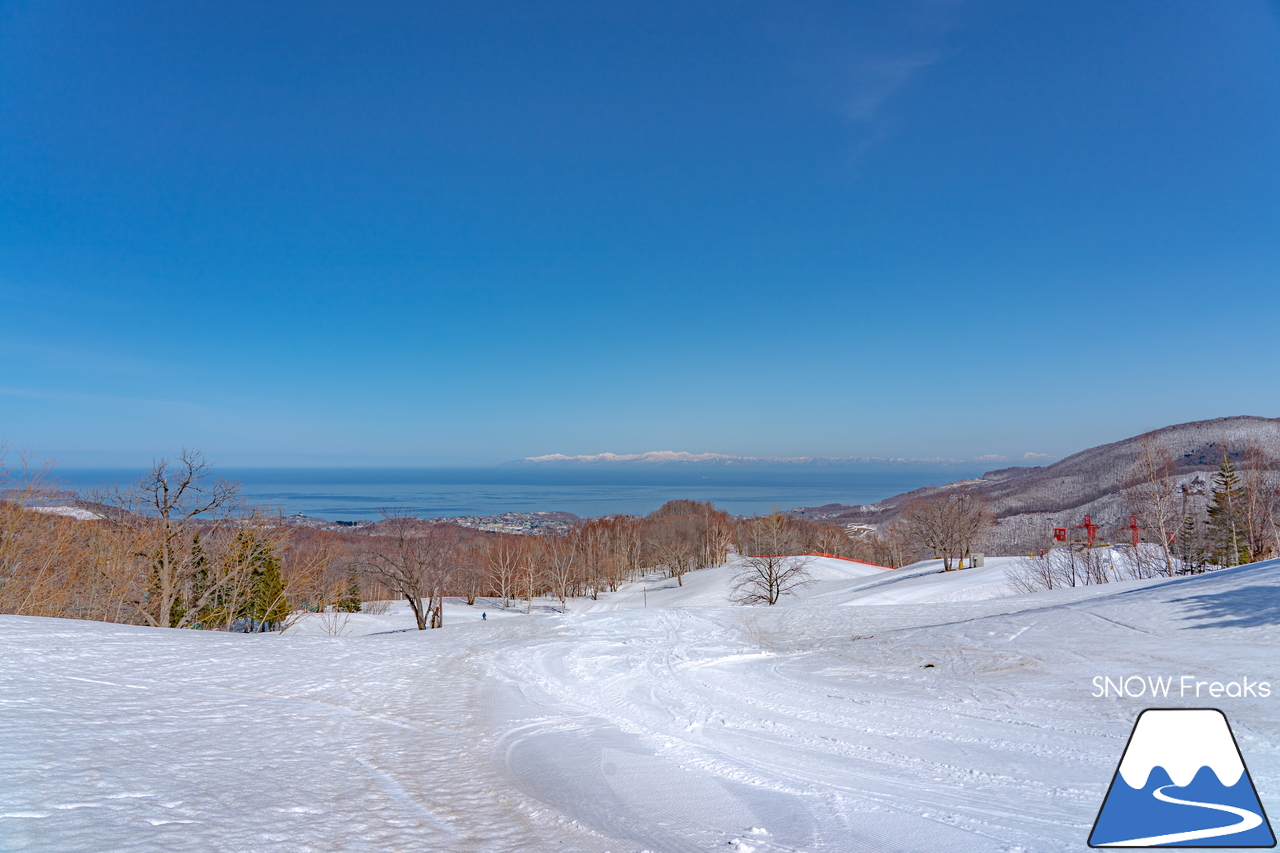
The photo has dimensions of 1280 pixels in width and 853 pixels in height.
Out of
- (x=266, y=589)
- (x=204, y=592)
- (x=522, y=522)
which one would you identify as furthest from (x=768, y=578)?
(x=522, y=522)

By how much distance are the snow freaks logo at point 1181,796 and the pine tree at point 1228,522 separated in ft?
103

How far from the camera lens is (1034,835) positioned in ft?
12.0

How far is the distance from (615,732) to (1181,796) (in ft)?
16.1

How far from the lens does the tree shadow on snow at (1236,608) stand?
26.0 feet

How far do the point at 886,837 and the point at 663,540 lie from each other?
66745 mm

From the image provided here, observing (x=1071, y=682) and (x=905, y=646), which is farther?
(x=905, y=646)

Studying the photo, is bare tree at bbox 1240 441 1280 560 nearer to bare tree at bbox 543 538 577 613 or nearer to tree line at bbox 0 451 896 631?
tree line at bbox 0 451 896 631

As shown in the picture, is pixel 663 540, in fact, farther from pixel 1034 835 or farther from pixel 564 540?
pixel 1034 835

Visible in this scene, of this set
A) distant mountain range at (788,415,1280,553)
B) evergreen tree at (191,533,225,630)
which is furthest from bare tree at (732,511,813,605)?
distant mountain range at (788,415,1280,553)

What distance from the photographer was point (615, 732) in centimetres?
653

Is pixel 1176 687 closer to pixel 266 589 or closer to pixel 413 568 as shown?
pixel 413 568

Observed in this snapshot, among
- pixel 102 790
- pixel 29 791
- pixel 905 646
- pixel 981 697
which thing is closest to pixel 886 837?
pixel 981 697

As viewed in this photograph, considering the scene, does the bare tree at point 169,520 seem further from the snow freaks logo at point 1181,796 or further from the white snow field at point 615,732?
the snow freaks logo at point 1181,796

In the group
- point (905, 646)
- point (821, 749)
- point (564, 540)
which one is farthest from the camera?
point (564, 540)
